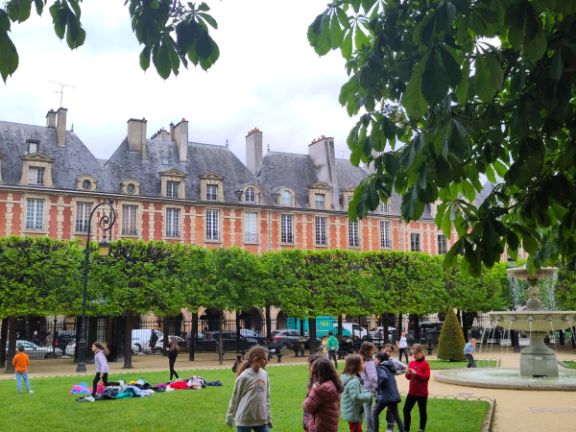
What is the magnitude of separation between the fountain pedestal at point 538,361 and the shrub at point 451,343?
7503mm

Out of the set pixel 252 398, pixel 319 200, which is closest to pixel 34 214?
pixel 319 200

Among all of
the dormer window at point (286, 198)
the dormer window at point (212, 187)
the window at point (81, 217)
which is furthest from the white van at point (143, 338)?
the dormer window at point (286, 198)

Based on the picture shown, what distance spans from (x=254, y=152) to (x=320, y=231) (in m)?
6.98

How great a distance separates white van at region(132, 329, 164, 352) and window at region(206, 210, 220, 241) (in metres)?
6.34

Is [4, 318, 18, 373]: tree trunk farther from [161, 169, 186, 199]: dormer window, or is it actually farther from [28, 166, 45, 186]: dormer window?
[161, 169, 186, 199]: dormer window

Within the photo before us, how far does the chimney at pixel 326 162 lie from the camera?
42062 mm

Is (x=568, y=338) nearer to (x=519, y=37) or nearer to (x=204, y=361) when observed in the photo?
(x=204, y=361)

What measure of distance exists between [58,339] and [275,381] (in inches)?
761

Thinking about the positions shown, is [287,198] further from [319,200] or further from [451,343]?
[451,343]

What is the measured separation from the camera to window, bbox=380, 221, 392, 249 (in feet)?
138

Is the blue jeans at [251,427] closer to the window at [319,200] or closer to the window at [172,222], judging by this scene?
the window at [172,222]

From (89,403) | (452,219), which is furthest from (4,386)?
(452,219)

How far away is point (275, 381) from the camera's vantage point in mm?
17609

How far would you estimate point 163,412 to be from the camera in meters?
11.8
